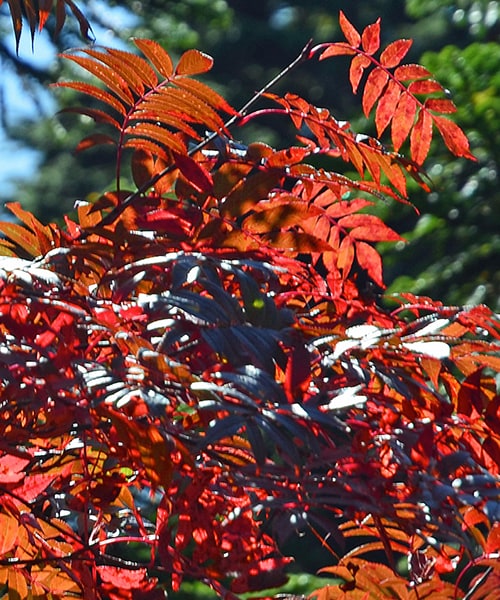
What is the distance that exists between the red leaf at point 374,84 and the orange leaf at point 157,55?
0.80 ft

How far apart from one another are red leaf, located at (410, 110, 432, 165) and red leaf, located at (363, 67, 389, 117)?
2.1 inches

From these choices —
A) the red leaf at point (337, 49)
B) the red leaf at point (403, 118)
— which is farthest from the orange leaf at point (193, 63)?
the red leaf at point (403, 118)

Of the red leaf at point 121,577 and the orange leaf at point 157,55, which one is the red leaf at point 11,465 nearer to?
the red leaf at point 121,577

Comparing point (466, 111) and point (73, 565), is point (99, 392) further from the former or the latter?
point (466, 111)

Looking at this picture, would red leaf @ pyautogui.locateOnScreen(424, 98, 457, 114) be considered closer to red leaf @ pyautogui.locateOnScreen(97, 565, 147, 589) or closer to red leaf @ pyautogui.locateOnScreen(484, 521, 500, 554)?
red leaf @ pyautogui.locateOnScreen(484, 521, 500, 554)

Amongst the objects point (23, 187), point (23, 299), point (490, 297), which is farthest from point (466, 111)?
point (23, 187)

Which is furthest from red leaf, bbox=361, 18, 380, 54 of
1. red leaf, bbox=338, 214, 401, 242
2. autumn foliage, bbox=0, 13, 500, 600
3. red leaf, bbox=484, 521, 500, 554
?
red leaf, bbox=484, 521, 500, 554

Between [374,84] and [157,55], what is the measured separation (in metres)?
0.29

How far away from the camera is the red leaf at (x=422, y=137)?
1027 millimetres

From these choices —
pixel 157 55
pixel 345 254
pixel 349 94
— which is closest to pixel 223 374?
pixel 157 55

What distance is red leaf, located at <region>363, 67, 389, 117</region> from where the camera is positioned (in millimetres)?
1038

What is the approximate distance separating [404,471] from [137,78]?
432 millimetres

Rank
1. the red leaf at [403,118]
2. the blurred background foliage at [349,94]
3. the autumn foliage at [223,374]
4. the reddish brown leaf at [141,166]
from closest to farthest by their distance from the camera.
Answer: the autumn foliage at [223,374], the reddish brown leaf at [141,166], the red leaf at [403,118], the blurred background foliage at [349,94]

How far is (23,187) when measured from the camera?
1428 cm
